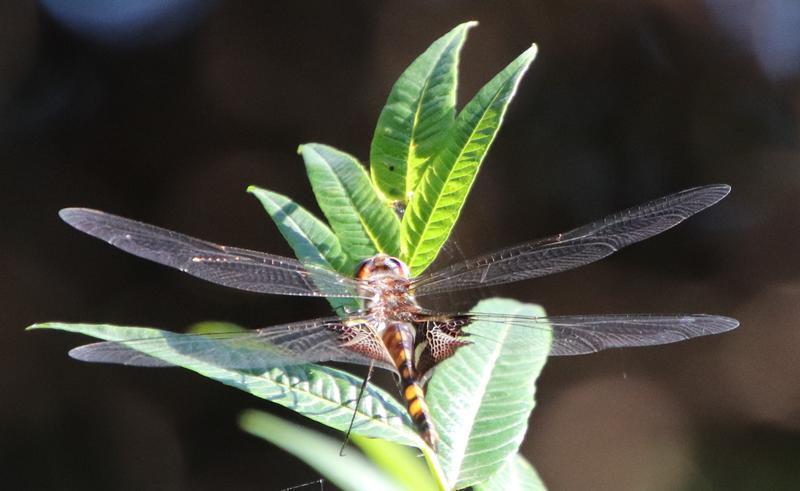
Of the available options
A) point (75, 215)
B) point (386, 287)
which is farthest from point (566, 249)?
point (75, 215)

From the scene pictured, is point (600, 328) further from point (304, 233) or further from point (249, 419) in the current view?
point (249, 419)

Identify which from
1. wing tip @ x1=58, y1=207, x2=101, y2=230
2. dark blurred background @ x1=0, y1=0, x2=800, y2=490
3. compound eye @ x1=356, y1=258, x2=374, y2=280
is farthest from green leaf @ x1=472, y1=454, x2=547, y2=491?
dark blurred background @ x1=0, y1=0, x2=800, y2=490

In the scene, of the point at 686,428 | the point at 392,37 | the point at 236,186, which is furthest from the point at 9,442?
the point at 686,428

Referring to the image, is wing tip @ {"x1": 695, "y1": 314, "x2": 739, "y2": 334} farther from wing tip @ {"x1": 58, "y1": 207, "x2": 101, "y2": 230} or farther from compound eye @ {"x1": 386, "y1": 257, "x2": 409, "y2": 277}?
wing tip @ {"x1": 58, "y1": 207, "x2": 101, "y2": 230}

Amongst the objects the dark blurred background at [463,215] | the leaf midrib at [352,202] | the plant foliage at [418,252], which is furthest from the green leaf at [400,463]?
the dark blurred background at [463,215]

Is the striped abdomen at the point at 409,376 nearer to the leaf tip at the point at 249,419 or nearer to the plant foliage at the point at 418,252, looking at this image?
the plant foliage at the point at 418,252

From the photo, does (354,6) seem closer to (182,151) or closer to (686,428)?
(182,151)
